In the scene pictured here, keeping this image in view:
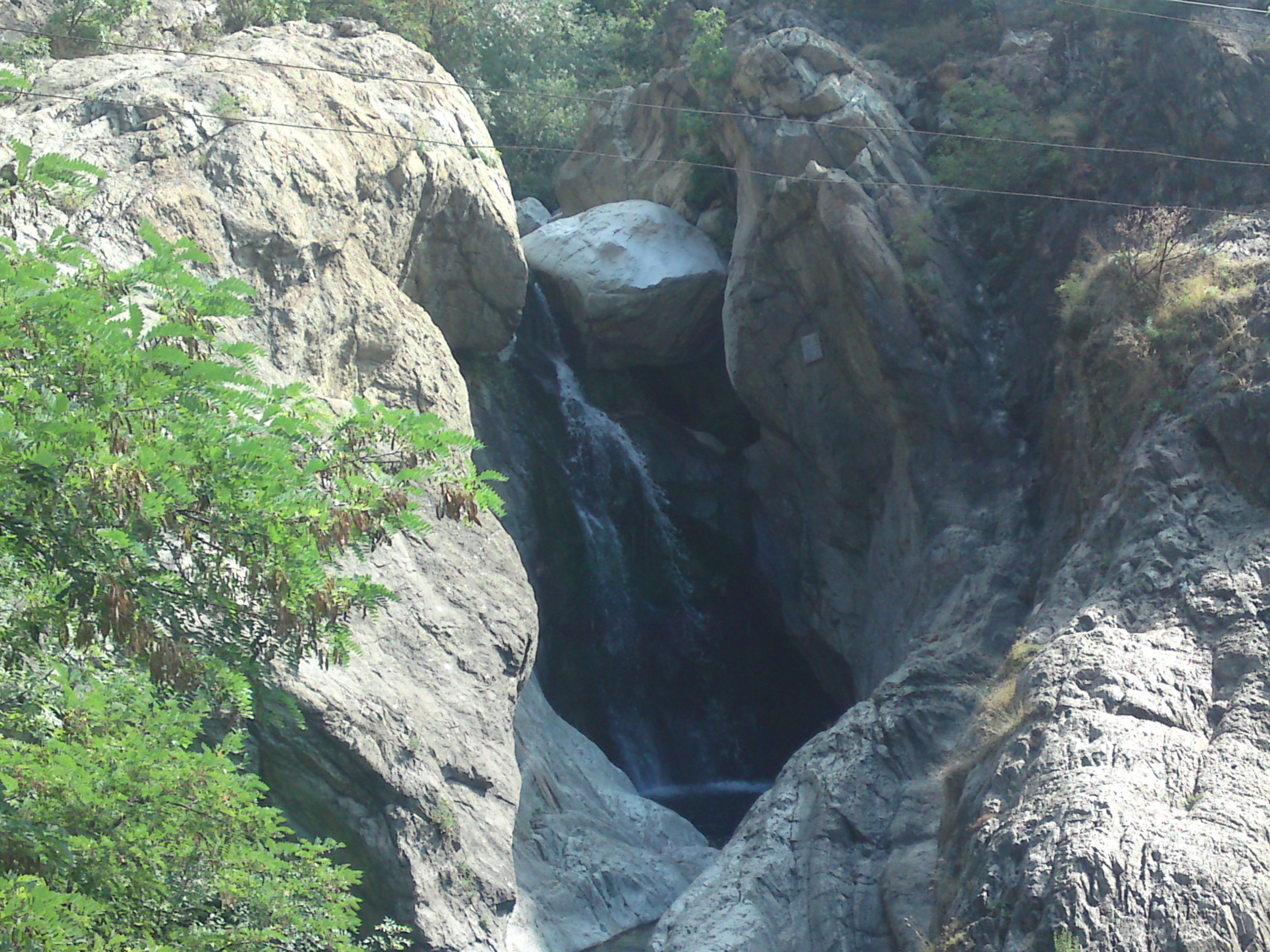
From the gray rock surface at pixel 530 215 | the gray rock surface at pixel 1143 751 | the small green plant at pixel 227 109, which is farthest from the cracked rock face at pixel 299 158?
the gray rock surface at pixel 1143 751

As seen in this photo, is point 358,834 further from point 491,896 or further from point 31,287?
point 31,287

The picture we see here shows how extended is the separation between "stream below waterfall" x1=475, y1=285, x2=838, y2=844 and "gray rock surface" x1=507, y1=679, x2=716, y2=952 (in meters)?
2.60

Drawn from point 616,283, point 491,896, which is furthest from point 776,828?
point 616,283

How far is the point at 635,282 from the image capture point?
2289cm

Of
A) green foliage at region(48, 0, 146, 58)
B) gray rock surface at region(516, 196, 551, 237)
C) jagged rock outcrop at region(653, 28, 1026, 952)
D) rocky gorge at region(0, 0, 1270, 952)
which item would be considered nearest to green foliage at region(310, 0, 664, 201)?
gray rock surface at region(516, 196, 551, 237)

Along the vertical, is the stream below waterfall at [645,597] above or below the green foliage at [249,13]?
below

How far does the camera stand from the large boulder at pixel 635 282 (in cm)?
2305

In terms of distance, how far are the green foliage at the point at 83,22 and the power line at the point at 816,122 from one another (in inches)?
3.7

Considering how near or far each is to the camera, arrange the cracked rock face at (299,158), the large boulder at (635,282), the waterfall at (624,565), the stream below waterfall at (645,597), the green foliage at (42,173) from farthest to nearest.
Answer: the large boulder at (635,282) < the waterfall at (624,565) < the stream below waterfall at (645,597) < the cracked rock face at (299,158) < the green foliage at (42,173)

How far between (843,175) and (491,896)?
12.6 meters

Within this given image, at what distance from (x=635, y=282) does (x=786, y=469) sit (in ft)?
15.1

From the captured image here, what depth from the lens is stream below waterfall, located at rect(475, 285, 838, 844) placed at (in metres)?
21.1

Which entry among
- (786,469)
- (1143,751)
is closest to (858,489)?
(786,469)

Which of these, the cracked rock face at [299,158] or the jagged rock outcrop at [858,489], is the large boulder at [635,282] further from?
the cracked rock face at [299,158]
